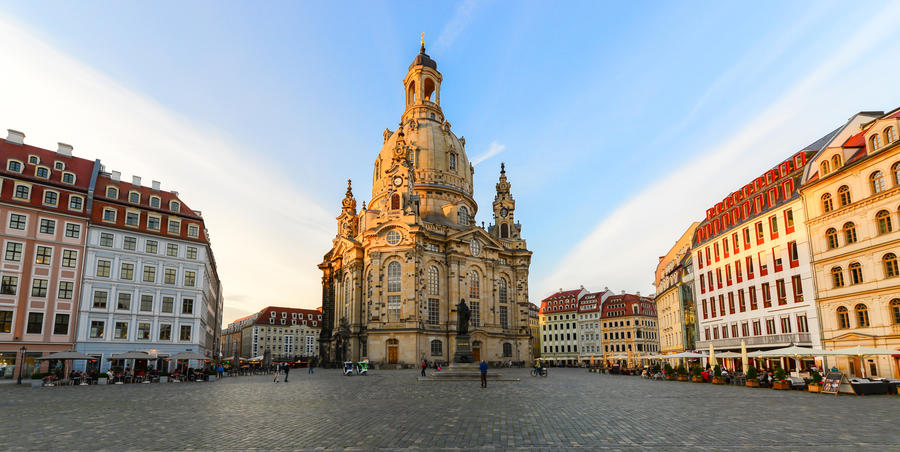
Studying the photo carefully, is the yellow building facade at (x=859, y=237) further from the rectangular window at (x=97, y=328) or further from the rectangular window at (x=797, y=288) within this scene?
the rectangular window at (x=97, y=328)

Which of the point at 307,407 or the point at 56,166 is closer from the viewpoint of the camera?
the point at 307,407

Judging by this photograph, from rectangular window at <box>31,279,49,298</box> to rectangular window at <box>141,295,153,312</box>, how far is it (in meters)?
7.45

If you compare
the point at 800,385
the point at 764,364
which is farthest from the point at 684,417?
the point at 764,364

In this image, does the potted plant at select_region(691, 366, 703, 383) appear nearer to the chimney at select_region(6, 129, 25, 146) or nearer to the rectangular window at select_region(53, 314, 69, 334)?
the rectangular window at select_region(53, 314, 69, 334)

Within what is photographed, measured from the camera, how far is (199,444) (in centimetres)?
1224

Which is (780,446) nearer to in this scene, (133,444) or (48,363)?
(133,444)

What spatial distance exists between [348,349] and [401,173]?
27.2 meters

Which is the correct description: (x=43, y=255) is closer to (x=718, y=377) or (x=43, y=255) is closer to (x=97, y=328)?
(x=97, y=328)

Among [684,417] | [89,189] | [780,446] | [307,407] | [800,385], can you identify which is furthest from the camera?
[89,189]

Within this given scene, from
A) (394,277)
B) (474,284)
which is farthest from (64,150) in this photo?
(474,284)

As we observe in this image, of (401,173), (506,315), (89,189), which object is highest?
(401,173)

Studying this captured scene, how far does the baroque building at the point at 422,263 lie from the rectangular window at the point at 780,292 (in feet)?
138

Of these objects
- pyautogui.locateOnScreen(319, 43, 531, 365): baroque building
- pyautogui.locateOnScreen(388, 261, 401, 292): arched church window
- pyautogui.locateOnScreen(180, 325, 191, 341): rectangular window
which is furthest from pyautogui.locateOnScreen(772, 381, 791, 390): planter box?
pyautogui.locateOnScreen(388, 261, 401, 292): arched church window

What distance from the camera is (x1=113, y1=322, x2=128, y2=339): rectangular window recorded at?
4772 centimetres
